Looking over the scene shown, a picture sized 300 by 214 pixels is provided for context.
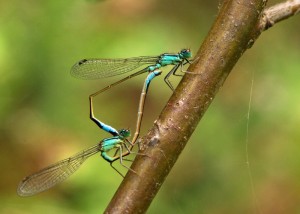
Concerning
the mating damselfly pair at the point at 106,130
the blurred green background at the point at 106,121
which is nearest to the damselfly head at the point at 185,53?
the mating damselfly pair at the point at 106,130

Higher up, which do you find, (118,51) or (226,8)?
(118,51)

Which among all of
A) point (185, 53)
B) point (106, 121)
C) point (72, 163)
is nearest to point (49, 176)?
point (72, 163)

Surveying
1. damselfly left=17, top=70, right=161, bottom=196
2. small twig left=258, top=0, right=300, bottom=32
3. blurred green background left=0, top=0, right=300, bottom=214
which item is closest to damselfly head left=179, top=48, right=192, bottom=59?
damselfly left=17, top=70, right=161, bottom=196

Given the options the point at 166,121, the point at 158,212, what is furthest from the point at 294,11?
the point at 158,212

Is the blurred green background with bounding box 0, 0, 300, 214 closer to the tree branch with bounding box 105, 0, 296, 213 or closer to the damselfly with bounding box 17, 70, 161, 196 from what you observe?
the damselfly with bounding box 17, 70, 161, 196

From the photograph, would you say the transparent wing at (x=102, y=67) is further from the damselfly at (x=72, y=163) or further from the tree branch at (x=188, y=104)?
the tree branch at (x=188, y=104)

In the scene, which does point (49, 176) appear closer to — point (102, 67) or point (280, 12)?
point (102, 67)

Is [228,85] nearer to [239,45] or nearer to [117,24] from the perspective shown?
[117,24]
